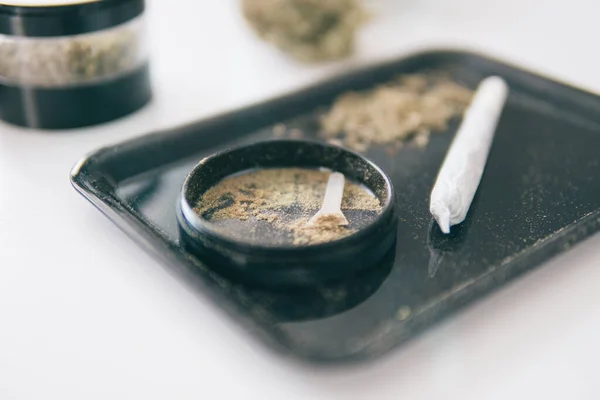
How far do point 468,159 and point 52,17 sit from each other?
419 mm

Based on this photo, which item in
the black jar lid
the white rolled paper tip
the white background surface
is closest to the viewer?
the white background surface

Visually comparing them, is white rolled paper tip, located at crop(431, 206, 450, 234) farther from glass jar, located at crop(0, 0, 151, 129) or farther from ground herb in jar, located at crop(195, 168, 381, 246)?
glass jar, located at crop(0, 0, 151, 129)

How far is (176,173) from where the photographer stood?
0.62 m

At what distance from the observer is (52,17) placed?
651 millimetres

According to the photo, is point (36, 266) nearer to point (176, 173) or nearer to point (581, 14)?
point (176, 173)

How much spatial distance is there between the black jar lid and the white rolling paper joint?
1.22 feet

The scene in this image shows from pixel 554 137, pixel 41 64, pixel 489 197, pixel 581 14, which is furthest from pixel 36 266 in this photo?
pixel 581 14

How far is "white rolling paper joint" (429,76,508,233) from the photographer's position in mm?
530

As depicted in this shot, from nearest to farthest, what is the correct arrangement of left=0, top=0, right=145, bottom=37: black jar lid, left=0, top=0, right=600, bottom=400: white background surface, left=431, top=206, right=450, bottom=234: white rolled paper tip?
left=0, top=0, right=600, bottom=400: white background surface
left=431, top=206, right=450, bottom=234: white rolled paper tip
left=0, top=0, right=145, bottom=37: black jar lid

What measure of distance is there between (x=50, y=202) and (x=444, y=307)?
36 centimetres

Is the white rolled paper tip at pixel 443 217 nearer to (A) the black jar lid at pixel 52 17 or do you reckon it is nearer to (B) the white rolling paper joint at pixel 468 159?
(B) the white rolling paper joint at pixel 468 159

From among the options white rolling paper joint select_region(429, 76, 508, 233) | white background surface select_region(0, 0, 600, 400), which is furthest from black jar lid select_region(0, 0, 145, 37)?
white rolling paper joint select_region(429, 76, 508, 233)

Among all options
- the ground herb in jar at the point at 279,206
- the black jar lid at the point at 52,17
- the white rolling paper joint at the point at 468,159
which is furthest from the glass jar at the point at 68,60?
the white rolling paper joint at the point at 468,159

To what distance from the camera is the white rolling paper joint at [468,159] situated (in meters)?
0.53
